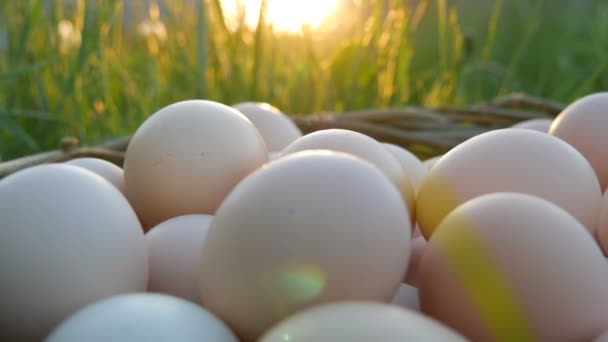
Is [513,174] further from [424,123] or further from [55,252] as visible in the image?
[424,123]

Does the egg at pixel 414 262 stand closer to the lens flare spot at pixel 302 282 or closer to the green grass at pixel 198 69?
the lens flare spot at pixel 302 282

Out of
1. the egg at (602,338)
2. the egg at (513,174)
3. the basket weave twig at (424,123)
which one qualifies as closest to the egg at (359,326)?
the egg at (602,338)

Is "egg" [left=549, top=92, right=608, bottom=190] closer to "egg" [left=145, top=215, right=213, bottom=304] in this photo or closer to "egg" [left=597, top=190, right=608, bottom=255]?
"egg" [left=597, top=190, right=608, bottom=255]

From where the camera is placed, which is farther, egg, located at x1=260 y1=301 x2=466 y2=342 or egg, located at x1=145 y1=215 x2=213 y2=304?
egg, located at x1=145 y1=215 x2=213 y2=304

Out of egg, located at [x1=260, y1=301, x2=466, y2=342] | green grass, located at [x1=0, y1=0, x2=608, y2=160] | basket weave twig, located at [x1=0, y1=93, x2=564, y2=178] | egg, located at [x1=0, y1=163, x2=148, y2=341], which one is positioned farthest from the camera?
green grass, located at [x1=0, y1=0, x2=608, y2=160]

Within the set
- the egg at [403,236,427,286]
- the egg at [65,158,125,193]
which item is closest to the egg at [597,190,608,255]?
the egg at [403,236,427,286]

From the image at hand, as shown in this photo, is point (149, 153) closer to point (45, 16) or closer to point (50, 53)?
point (50, 53)

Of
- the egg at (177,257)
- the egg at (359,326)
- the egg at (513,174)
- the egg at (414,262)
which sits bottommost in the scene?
the egg at (414,262)
